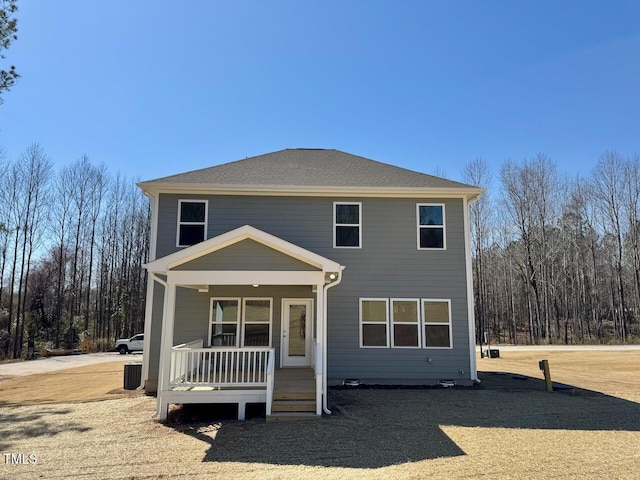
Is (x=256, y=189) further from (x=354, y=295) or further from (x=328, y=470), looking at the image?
(x=328, y=470)

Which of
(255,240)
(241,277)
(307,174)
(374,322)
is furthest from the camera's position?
(307,174)

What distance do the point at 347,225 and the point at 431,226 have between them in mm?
2546

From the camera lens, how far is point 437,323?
1098 cm

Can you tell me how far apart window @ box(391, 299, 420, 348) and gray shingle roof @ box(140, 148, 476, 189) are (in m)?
3.50

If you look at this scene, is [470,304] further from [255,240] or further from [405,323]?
[255,240]

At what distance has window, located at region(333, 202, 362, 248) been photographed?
1132cm

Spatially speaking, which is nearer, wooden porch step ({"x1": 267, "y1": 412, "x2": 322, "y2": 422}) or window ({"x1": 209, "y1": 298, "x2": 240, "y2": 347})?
wooden porch step ({"x1": 267, "y1": 412, "x2": 322, "y2": 422})

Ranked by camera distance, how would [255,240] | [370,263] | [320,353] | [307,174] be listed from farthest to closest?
[307,174], [370,263], [255,240], [320,353]

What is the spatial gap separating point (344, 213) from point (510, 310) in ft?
107

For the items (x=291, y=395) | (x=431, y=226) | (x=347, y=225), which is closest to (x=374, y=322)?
(x=347, y=225)

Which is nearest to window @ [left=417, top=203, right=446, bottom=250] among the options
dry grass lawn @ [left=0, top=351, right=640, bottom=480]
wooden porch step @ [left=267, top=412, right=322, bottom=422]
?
dry grass lawn @ [left=0, top=351, right=640, bottom=480]

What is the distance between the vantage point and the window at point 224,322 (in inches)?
416

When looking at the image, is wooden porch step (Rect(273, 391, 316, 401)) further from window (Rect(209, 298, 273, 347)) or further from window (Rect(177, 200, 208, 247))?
window (Rect(177, 200, 208, 247))

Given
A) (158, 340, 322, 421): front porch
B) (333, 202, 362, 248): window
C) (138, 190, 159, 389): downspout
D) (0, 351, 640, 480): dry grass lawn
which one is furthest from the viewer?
(333, 202, 362, 248): window
